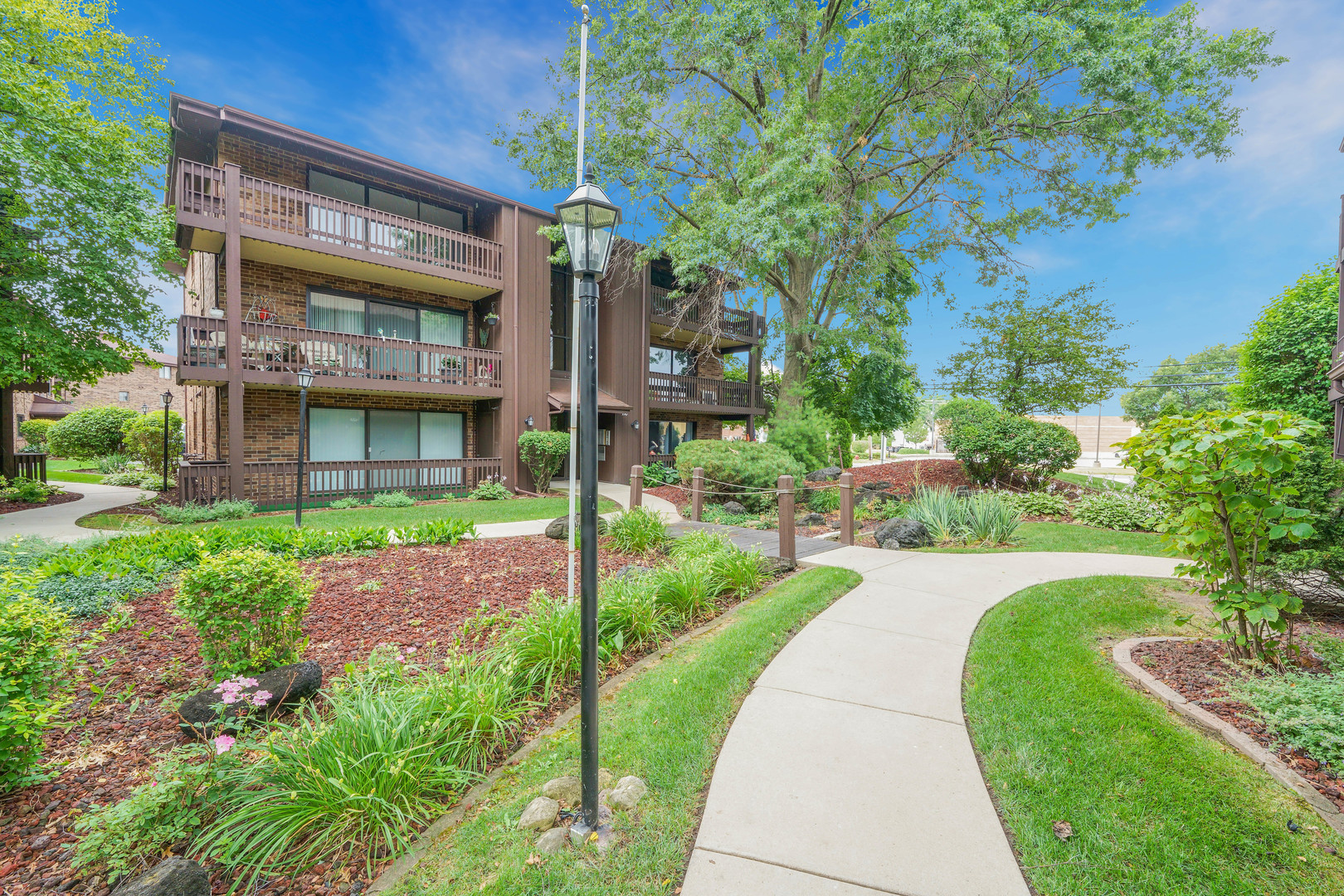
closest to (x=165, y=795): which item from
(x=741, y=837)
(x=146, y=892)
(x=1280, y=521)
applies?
(x=146, y=892)

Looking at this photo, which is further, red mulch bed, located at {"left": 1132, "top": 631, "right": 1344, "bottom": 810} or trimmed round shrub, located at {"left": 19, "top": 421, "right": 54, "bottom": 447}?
trimmed round shrub, located at {"left": 19, "top": 421, "right": 54, "bottom": 447}

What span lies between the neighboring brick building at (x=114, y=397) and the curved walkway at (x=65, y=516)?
12.9 m

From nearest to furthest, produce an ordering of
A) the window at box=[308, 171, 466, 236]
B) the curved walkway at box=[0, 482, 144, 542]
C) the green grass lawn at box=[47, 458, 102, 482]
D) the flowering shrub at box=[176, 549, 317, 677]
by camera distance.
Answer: the flowering shrub at box=[176, 549, 317, 677] → the curved walkway at box=[0, 482, 144, 542] → the window at box=[308, 171, 466, 236] → the green grass lawn at box=[47, 458, 102, 482]

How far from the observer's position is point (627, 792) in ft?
8.15

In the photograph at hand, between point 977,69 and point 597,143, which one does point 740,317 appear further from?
point 977,69

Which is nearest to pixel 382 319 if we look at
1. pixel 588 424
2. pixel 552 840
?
pixel 588 424

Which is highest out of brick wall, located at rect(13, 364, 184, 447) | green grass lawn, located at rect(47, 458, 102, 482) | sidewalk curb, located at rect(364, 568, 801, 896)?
brick wall, located at rect(13, 364, 184, 447)

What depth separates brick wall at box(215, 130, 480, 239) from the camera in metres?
12.0

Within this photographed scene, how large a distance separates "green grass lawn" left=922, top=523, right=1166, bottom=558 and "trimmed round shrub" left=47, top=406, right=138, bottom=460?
28.9m

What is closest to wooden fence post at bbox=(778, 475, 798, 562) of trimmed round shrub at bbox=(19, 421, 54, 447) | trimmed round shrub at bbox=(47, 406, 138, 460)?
trimmed round shrub at bbox=(47, 406, 138, 460)

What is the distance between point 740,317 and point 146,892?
67.8ft

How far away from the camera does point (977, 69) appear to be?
1173cm

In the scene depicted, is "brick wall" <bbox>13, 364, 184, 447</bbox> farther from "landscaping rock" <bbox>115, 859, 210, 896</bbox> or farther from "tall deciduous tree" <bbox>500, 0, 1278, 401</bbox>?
"landscaping rock" <bbox>115, 859, 210, 896</bbox>

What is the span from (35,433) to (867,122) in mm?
35393
